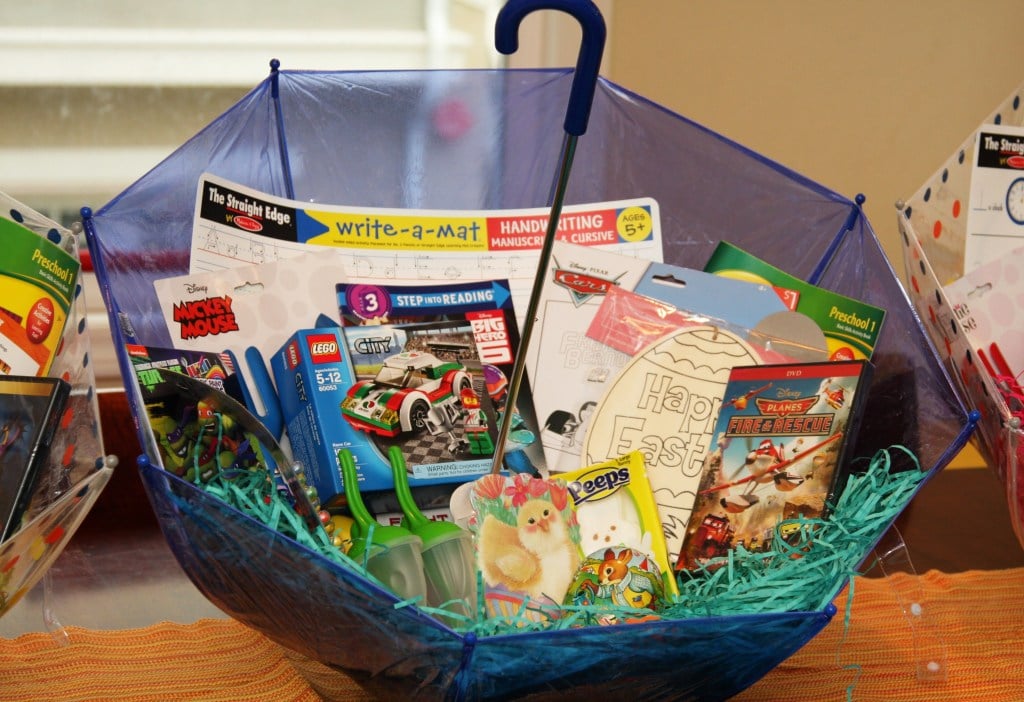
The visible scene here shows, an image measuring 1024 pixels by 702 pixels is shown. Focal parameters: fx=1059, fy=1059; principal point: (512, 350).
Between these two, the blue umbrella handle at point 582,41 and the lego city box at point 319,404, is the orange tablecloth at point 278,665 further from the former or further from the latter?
the blue umbrella handle at point 582,41

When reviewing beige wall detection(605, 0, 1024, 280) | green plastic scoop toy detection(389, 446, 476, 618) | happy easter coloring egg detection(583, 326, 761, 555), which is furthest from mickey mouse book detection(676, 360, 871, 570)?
beige wall detection(605, 0, 1024, 280)

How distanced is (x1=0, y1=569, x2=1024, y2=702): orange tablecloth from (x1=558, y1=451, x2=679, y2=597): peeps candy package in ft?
0.40

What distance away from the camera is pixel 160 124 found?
4.75ft

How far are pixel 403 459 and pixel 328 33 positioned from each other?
35.2 inches

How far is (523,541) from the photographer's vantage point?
2.19 feet

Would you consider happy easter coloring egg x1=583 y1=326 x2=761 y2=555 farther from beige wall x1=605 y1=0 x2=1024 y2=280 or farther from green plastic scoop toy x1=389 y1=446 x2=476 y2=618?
beige wall x1=605 y1=0 x2=1024 y2=280

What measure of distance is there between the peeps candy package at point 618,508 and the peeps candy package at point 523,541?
0.04 feet

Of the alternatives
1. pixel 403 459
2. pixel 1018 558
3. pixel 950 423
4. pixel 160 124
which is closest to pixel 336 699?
pixel 403 459

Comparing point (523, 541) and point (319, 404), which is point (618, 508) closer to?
point (523, 541)

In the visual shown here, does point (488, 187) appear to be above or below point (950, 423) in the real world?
above

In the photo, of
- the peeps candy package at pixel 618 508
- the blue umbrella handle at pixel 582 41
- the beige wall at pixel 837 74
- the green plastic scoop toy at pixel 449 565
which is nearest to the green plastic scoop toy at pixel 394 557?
the green plastic scoop toy at pixel 449 565

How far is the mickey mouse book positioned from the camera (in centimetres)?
72

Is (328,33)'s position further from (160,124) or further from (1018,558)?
(1018,558)

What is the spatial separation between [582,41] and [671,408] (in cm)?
30
